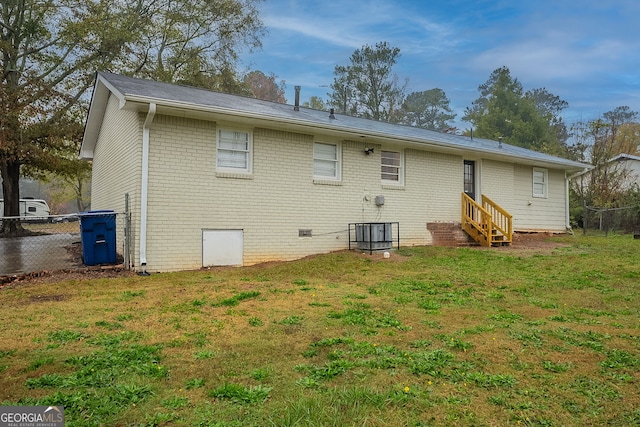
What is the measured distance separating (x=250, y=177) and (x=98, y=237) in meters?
3.29

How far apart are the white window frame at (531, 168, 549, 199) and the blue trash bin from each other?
1385cm

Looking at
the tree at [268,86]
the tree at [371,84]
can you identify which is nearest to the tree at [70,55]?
the tree at [371,84]

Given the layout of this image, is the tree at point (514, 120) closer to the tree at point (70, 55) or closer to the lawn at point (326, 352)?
the tree at point (70, 55)

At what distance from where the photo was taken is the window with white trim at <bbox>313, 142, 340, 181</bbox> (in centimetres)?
1013

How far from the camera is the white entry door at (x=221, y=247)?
27.7 ft

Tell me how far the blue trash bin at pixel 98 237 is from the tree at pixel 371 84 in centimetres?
2712

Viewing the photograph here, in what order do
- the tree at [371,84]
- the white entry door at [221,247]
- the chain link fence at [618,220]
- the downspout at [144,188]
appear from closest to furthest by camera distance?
the downspout at [144,188] < the white entry door at [221,247] < the chain link fence at [618,220] < the tree at [371,84]

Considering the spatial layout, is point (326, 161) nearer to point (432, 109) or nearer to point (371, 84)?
point (371, 84)

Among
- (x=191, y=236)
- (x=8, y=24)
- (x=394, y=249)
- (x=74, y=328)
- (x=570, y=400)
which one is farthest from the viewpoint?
(x=8, y=24)

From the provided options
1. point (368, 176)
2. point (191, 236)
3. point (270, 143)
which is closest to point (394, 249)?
point (368, 176)

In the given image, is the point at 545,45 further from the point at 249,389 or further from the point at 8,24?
the point at 8,24

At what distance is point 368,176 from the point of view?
10.9 metres

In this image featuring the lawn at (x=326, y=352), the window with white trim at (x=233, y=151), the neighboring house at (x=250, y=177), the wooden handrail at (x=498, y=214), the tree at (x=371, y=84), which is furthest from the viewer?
the tree at (x=371, y=84)

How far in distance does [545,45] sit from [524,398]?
73.6 ft
